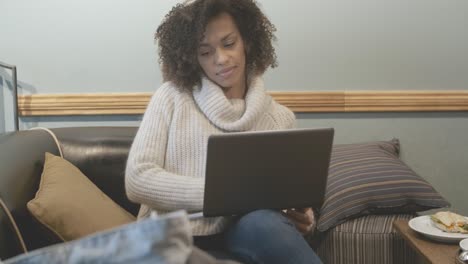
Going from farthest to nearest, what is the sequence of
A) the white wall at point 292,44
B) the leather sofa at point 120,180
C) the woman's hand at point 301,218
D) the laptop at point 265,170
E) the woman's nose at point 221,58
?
1. the white wall at point 292,44
2. the leather sofa at point 120,180
3. the woman's nose at point 221,58
4. the woman's hand at point 301,218
5. the laptop at point 265,170

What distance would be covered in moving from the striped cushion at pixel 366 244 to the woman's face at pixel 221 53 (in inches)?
23.9

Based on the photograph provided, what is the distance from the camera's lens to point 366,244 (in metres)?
1.65

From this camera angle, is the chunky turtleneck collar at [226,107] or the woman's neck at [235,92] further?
the woman's neck at [235,92]

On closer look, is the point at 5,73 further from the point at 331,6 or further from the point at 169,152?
the point at 331,6

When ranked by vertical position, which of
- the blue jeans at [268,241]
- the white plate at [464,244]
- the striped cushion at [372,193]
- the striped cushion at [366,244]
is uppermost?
the blue jeans at [268,241]

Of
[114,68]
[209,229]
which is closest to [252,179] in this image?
[209,229]

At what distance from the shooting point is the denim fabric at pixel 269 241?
1.08m

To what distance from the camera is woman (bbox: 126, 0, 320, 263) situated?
1260 millimetres

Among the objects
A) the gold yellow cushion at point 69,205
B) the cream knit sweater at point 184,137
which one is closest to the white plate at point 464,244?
the cream knit sweater at point 184,137

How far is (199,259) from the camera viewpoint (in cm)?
43

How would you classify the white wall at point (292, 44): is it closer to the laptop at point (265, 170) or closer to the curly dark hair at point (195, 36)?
the curly dark hair at point (195, 36)

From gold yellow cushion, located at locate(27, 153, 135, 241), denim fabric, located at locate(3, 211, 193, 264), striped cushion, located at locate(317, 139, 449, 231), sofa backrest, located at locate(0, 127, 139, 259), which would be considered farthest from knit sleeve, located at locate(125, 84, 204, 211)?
denim fabric, located at locate(3, 211, 193, 264)

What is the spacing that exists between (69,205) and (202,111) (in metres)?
0.43

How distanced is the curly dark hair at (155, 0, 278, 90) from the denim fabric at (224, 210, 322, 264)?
0.50m
